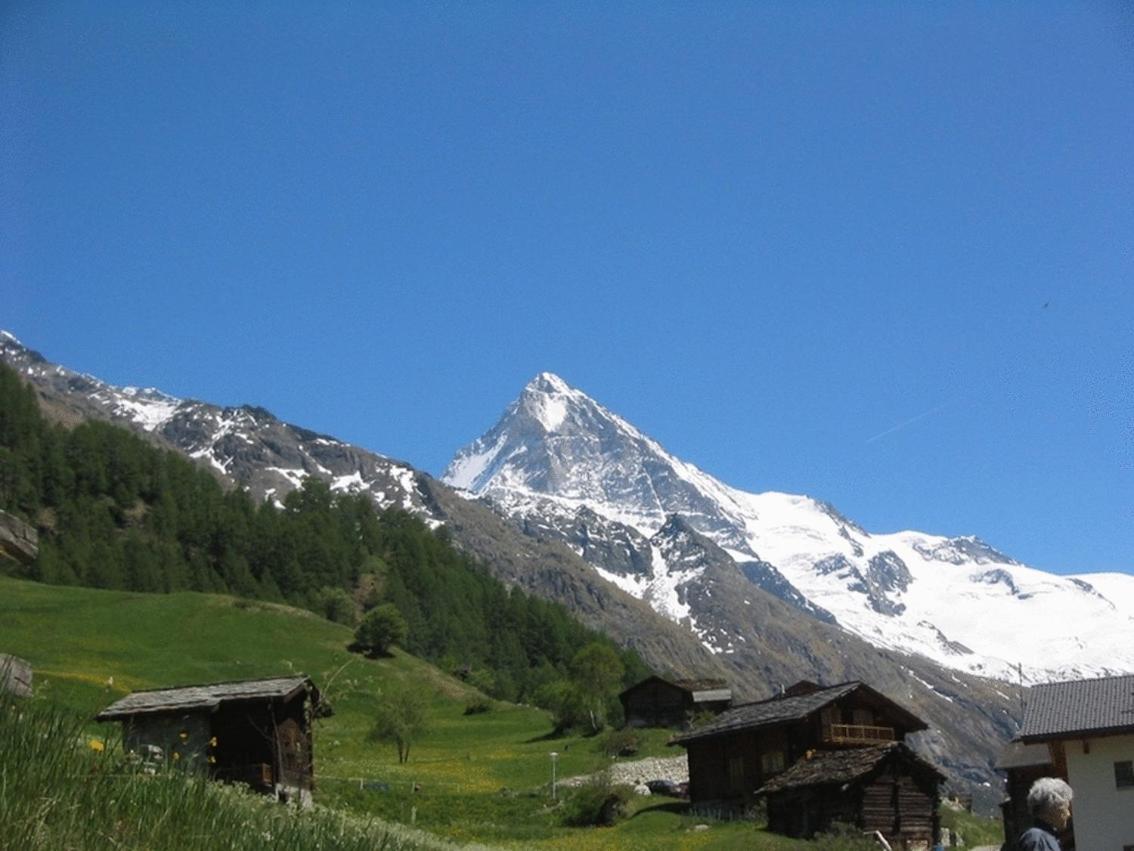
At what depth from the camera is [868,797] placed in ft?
159

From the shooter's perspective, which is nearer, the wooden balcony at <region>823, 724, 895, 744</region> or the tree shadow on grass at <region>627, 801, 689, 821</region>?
the tree shadow on grass at <region>627, 801, 689, 821</region>

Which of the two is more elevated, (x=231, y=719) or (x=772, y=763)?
(x=231, y=719)

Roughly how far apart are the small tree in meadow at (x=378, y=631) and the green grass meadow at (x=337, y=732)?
5.84ft

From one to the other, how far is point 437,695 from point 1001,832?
2428 inches

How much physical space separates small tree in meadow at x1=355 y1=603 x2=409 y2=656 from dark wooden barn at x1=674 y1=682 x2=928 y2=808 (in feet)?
216

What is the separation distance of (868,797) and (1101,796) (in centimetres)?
1266

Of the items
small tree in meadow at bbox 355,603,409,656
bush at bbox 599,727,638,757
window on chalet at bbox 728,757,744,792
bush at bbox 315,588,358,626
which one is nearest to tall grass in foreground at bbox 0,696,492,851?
window on chalet at bbox 728,757,744,792

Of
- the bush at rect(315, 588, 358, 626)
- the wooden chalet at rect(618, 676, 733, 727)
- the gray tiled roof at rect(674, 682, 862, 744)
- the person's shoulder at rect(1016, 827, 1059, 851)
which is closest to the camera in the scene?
the person's shoulder at rect(1016, 827, 1059, 851)

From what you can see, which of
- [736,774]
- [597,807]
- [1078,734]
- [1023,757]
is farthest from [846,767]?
[1078,734]

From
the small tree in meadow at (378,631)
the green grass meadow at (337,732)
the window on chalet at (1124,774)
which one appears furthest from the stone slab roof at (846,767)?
the small tree in meadow at (378,631)

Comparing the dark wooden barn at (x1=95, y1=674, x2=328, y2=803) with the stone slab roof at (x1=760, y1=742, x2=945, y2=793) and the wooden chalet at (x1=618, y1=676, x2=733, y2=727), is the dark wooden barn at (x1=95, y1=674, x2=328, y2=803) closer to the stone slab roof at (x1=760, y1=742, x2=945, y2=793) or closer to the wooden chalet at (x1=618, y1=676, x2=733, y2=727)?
the stone slab roof at (x1=760, y1=742, x2=945, y2=793)

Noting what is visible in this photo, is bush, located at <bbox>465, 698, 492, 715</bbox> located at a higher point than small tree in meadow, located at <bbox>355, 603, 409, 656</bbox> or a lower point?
lower

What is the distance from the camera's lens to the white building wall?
36094 millimetres

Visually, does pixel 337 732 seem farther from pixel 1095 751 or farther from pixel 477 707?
pixel 1095 751
